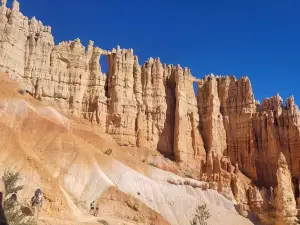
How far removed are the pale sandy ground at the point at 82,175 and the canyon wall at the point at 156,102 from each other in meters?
5.33

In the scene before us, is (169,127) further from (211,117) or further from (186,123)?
(211,117)

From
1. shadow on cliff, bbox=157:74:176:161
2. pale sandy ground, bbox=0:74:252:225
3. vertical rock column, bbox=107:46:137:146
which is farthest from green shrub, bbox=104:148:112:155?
shadow on cliff, bbox=157:74:176:161

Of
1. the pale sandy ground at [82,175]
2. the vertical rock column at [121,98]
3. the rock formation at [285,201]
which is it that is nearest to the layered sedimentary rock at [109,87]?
the vertical rock column at [121,98]

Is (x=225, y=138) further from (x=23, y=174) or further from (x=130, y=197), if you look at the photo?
(x=23, y=174)

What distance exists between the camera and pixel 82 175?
146ft

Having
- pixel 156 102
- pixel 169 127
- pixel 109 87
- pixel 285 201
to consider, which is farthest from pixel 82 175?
pixel 285 201

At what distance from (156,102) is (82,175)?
2744 centimetres

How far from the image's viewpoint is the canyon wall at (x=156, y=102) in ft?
199

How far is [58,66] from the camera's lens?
63094mm

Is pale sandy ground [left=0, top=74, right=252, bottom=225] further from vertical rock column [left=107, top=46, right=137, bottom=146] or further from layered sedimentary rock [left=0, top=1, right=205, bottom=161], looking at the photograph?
layered sedimentary rock [left=0, top=1, right=205, bottom=161]

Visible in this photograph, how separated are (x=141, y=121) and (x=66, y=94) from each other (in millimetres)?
12593

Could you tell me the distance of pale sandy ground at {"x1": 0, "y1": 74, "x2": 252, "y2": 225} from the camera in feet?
118

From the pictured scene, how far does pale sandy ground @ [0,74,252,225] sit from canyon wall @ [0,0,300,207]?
5.33 m

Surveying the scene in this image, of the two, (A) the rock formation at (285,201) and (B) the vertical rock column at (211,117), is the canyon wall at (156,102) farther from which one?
(A) the rock formation at (285,201)
